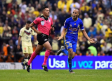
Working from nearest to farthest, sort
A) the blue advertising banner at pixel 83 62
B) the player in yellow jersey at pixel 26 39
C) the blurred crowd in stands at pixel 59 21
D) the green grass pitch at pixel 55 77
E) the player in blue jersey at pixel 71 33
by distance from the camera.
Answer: the green grass pitch at pixel 55 77
the player in blue jersey at pixel 71 33
the player in yellow jersey at pixel 26 39
the blue advertising banner at pixel 83 62
the blurred crowd in stands at pixel 59 21

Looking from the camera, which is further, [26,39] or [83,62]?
[83,62]

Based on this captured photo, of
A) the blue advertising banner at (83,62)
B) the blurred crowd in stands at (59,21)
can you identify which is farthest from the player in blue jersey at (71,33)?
the blurred crowd in stands at (59,21)

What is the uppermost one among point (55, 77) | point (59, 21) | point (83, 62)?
point (59, 21)

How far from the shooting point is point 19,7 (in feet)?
88.0

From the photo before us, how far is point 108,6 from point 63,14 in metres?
5.13

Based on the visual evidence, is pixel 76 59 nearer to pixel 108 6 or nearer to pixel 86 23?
pixel 86 23

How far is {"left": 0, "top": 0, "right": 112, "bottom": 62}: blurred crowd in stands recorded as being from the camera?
888 inches

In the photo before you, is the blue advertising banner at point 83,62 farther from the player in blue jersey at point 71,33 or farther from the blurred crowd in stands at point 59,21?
the player in blue jersey at point 71,33

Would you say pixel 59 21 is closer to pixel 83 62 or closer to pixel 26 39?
pixel 83 62

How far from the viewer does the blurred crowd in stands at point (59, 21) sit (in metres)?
22.5

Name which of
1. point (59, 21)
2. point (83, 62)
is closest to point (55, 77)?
point (83, 62)

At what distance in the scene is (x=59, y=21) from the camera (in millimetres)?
25406

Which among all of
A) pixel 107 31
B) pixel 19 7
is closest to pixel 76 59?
pixel 107 31

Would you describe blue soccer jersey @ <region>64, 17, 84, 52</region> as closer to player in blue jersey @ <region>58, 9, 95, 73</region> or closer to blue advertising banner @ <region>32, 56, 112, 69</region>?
player in blue jersey @ <region>58, 9, 95, 73</region>
